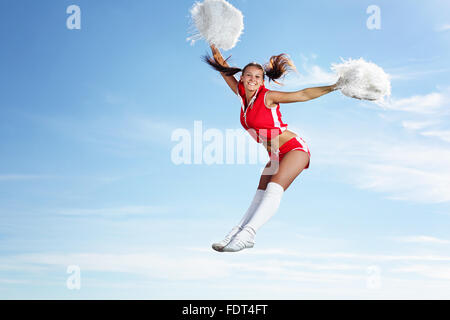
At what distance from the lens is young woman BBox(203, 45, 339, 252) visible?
5.48m

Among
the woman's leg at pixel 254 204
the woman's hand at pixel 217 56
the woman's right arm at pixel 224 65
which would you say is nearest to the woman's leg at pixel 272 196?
the woman's leg at pixel 254 204

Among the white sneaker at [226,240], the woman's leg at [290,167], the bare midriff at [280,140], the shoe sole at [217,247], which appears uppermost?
the bare midriff at [280,140]

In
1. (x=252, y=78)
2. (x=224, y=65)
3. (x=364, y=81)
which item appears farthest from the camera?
(x=224, y=65)

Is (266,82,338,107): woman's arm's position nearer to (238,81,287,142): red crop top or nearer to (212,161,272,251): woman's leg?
(238,81,287,142): red crop top

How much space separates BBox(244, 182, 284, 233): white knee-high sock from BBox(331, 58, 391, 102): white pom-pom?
4.24ft

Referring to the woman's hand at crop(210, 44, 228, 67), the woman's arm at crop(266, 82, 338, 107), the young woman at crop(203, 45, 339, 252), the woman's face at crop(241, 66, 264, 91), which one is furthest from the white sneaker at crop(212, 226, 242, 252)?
the woman's hand at crop(210, 44, 228, 67)

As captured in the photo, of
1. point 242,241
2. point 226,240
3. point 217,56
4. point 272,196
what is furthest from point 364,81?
point 226,240

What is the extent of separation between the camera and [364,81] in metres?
5.25

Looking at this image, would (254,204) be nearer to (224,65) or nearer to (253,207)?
(253,207)

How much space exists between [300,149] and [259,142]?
51cm

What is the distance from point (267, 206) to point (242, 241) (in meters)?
0.50

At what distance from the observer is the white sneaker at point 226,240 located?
531 centimetres

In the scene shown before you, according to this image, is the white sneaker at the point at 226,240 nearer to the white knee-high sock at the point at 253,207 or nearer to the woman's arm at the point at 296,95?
the white knee-high sock at the point at 253,207

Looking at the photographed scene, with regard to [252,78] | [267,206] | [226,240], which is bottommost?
[226,240]
